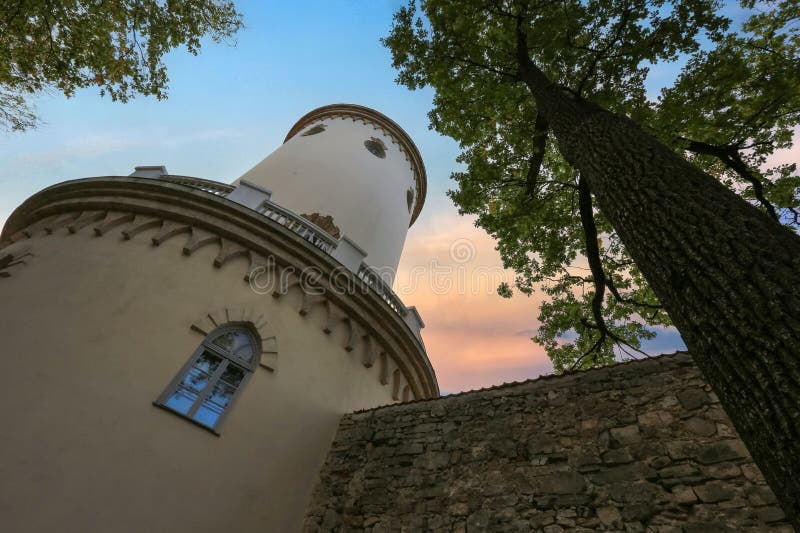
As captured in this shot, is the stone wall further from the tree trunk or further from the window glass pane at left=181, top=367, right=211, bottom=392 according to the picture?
the tree trunk

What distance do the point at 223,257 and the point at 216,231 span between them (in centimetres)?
69

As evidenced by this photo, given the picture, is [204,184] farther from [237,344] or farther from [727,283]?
[727,283]

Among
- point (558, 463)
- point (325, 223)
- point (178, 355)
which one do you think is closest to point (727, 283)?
point (558, 463)

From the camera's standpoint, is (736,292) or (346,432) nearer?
(736,292)

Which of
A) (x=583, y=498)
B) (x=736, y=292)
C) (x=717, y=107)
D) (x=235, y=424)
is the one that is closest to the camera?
(x=736, y=292)

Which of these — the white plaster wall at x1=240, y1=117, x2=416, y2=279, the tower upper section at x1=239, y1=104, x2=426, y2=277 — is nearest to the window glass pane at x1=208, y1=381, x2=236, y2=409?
the tower upper section at x1=239, y1=104, x2=426, y2=277

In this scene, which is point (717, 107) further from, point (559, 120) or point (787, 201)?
point (559, 120)

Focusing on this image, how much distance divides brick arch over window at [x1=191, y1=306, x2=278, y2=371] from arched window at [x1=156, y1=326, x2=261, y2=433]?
0.13m

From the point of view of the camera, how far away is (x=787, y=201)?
722 centimetres

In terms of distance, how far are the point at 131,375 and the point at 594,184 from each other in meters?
6.72

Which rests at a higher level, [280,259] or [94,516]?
[280,259]

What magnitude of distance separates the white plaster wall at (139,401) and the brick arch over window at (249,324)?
5.1 inches

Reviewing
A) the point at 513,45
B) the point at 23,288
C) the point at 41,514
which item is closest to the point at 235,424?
the point at 41,514

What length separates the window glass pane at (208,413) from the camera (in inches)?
234
